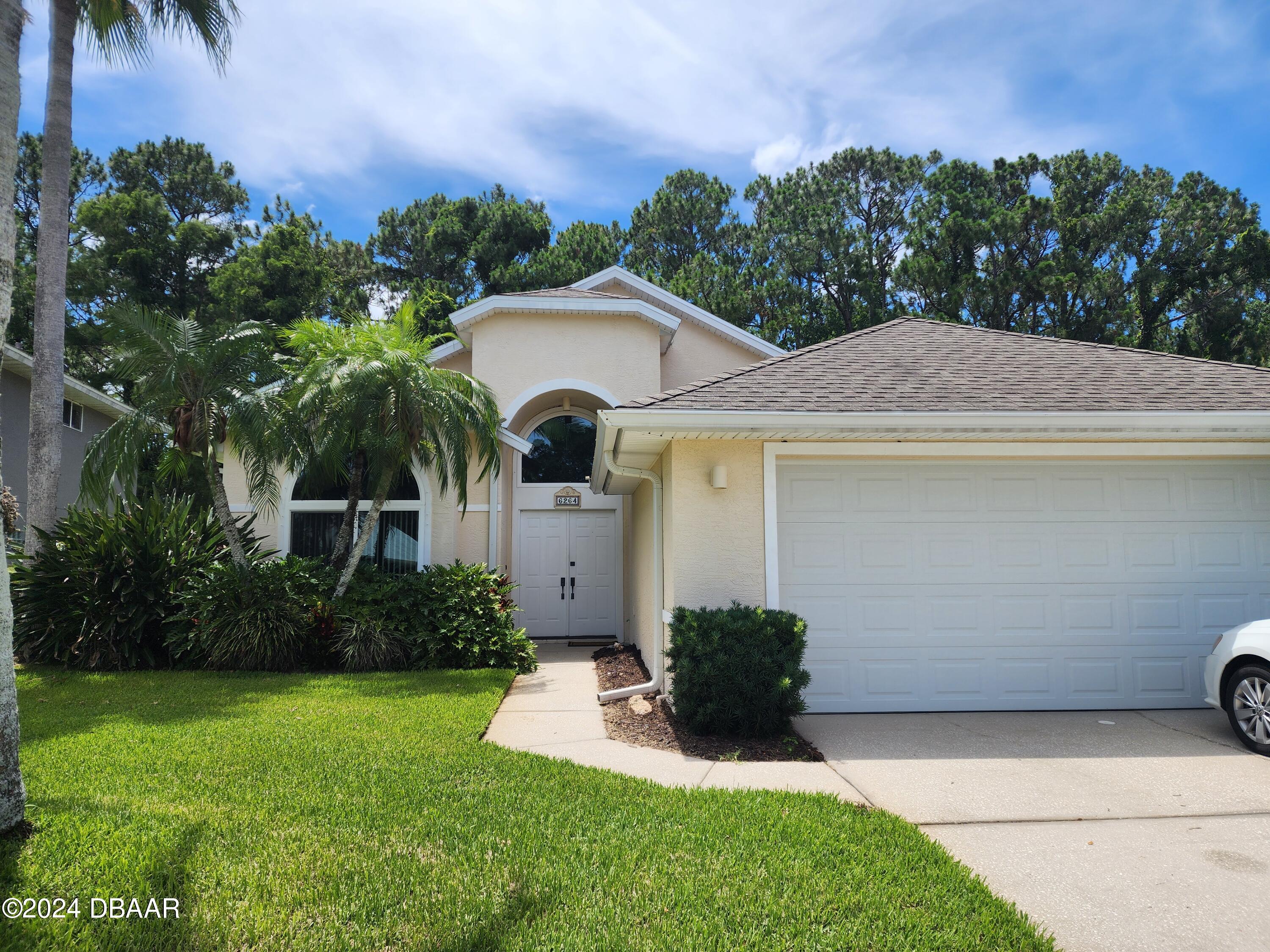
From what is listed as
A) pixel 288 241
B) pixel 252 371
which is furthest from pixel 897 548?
pixel 288 241

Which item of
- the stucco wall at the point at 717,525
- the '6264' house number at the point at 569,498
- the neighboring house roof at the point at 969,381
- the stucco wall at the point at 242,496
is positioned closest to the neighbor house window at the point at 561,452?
the '6264' house number at the point at 569,498

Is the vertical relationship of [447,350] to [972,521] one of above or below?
above

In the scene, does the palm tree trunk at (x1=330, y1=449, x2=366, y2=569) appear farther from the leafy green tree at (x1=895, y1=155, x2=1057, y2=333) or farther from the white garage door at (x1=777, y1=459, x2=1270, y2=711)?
the leafy green tree at (x1=895, y1=155, x2=1057, y2=333)

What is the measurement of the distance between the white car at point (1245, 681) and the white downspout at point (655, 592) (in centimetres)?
477

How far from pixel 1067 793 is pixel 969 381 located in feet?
13.7

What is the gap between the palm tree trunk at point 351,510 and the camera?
11.0m

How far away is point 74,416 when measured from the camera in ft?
59.8

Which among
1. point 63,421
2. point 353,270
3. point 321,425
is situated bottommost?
point 321,425

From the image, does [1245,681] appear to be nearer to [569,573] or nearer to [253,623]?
[569,573]

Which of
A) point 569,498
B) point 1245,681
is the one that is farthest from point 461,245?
point 1245,681

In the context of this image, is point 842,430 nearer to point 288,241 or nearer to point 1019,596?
point 1019,596

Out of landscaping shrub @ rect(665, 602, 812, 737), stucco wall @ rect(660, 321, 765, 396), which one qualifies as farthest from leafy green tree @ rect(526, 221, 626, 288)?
landscaping shrub @ rect(665, 602, 812, 737)

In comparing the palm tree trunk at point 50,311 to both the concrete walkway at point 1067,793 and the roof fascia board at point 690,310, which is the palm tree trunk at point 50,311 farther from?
the roof fascia board at point 690,310

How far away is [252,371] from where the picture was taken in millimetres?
10688
